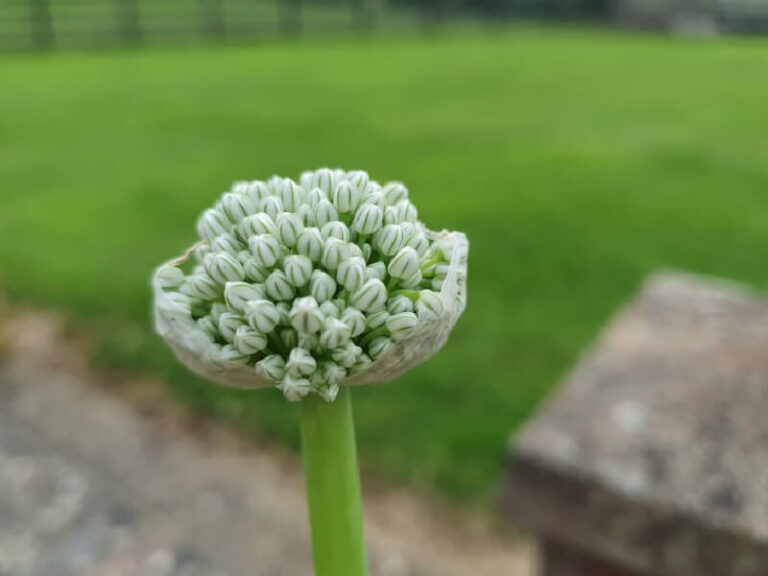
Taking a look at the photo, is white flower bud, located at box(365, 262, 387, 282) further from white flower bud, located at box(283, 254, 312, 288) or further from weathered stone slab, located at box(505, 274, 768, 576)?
weathered stone slab, located at box(505, 274, 768, 576)

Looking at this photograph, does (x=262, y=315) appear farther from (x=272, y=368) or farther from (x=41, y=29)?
(x=41, y=29)

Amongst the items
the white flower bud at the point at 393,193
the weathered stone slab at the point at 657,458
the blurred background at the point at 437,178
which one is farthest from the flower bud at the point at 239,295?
the blurred background at the point at 437,178

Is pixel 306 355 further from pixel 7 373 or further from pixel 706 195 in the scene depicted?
pixel 706 195

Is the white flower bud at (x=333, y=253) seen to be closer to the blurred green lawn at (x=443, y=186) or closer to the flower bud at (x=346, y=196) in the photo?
the flower bud at (x=346, y=196)

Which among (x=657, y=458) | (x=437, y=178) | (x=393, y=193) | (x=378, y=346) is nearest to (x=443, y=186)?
(x=437, y=178)

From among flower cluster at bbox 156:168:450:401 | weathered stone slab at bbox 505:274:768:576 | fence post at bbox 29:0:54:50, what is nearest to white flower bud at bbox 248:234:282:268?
flower cluster at bbox 156:168:450:401

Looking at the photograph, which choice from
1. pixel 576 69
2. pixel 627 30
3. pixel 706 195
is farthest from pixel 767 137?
pixel 627 30
